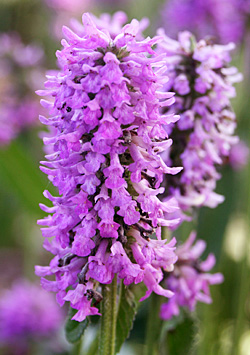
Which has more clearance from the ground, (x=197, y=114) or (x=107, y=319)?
(x=197, y=114)

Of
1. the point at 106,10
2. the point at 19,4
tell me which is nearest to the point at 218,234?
the point at 19,4

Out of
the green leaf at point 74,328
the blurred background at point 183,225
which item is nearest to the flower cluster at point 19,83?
the blurred background at point 183,225

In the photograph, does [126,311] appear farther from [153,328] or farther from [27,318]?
[27,318]

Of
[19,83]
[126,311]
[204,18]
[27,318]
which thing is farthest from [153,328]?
[204,18]

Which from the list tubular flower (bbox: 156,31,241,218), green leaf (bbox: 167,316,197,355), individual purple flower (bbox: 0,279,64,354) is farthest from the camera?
individual purple flower (bbox: 0,279,64,354)

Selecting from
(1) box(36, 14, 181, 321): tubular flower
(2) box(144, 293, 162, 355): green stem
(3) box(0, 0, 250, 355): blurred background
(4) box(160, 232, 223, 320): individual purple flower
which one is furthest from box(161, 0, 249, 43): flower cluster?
(1) box(36, 14, 181, 321): tubular flower

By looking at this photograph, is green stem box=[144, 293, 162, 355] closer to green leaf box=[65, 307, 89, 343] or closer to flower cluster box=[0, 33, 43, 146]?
green leaf box=[65, 307, 89, 343]

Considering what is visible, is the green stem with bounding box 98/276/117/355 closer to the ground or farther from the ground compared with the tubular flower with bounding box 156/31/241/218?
closer to the ground

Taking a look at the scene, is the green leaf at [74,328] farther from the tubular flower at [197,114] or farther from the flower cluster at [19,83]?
the flower cluster at [19,83]
